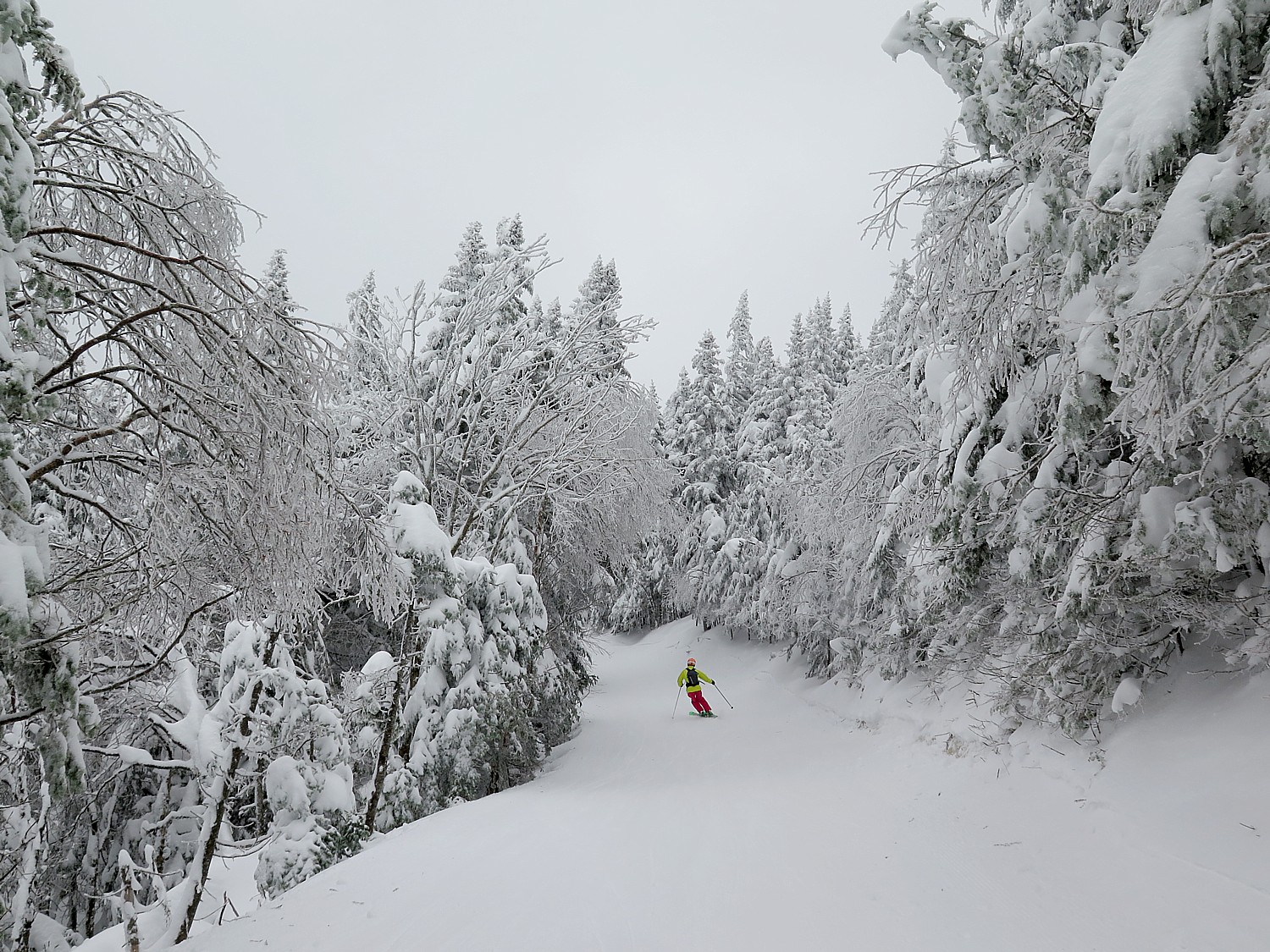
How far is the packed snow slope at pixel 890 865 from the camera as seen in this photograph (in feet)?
12.3

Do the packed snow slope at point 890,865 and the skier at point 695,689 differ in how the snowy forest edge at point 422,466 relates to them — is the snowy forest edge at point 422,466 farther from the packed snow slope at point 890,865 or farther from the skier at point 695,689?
the skier at point 695,689

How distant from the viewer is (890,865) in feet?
17.0

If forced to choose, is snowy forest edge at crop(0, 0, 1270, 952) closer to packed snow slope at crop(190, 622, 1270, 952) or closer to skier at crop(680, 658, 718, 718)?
packed snow slope at crop(190, 622, 1270, 952)

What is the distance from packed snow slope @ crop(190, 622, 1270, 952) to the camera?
3.74 m

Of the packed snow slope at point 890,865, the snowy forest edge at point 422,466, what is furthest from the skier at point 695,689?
the packed snow slope at point 890,865

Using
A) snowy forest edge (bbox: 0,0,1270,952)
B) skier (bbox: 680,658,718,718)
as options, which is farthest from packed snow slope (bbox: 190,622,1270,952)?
skier (bbox: 680,658,718,718)

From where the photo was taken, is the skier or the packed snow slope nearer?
the packed snow slope

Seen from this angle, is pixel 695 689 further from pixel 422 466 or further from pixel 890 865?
pixel 890 865

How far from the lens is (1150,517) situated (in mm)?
4156

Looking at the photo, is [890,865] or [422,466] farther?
[422,466]

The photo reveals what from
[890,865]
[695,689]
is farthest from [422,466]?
[890,865]

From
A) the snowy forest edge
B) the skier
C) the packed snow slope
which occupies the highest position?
the snowy forest edge

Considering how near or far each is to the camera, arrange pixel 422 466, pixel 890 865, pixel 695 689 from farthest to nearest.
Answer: pixel 695 689, pixel 422 466, pixel 890 865

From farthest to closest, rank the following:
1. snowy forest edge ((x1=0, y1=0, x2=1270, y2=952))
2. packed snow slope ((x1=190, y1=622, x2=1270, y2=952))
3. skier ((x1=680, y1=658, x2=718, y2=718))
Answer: skier ((x1=680, y1=658, x2=718, y2=718)) < packed snow slope ((x1=190, y1=622, x2=1270, y2=952)) < snowy forest edge ((x1=0, y1=0, x2=1270, y2=952))
